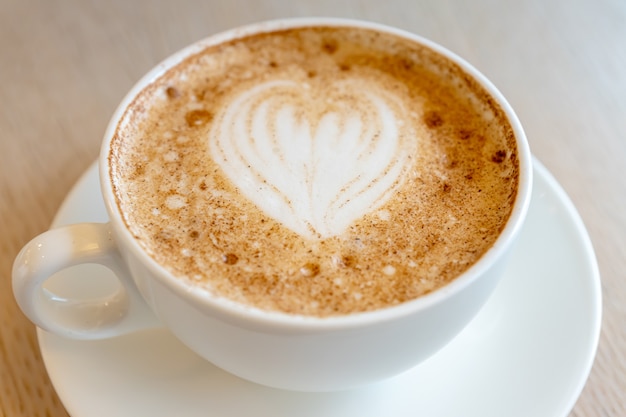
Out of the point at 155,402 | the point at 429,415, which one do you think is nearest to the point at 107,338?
the point at 155,402

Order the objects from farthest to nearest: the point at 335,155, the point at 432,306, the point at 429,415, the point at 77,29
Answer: the point at 77,29 < the point at 335,155 < the point at 429,415 < the point at 432,306

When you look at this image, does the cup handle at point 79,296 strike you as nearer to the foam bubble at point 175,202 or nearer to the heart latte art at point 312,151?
the foam bubble at point 175,202

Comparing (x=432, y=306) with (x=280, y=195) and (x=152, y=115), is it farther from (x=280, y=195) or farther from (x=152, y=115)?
(x=152, y=115)

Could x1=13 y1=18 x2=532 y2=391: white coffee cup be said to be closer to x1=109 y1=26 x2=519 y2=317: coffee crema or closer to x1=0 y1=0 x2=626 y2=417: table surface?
x1=109 y1=26 x2=519 y2=317: coffee crema

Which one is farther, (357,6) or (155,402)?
(357,6)

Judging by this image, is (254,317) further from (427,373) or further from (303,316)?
(427,373)

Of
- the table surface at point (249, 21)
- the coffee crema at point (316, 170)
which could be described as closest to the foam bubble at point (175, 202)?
the coffee crema at point (316, 170)
